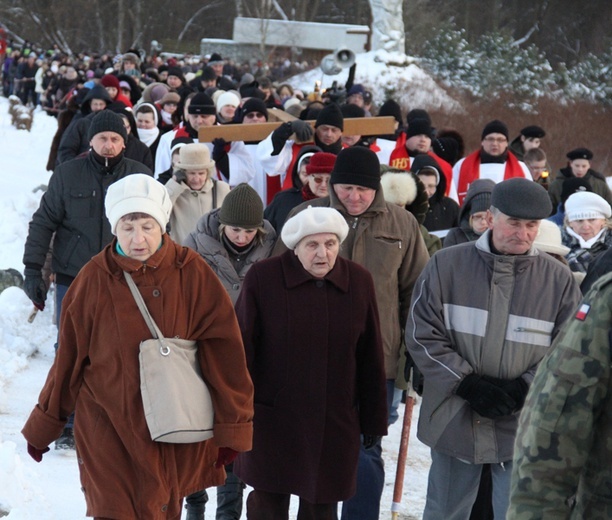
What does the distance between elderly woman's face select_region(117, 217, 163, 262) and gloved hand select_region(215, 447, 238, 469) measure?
761 mm

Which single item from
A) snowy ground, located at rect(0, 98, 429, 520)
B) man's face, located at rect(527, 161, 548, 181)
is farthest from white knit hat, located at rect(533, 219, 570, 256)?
man's face, located at rect(527, 161, 548, 181)

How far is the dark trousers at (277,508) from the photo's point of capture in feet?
15.7

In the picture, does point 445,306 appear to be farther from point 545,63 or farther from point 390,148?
point 545,63

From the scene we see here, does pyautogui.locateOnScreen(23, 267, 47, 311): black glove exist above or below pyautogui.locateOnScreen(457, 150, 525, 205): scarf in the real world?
below

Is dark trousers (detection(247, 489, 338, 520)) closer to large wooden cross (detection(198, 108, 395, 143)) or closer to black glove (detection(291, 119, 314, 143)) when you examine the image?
black glove (detection(291, 119, 314, 143))

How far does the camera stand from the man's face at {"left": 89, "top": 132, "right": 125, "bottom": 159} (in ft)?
21.8

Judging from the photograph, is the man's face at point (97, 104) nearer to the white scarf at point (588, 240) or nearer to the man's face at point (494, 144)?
the man's face at point (494, 144)

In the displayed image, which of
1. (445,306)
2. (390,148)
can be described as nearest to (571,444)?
(445,306)

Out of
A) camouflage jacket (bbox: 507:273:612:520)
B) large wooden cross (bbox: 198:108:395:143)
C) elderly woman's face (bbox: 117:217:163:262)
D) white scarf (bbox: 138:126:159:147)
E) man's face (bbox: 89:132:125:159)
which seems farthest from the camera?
white scarf (bbox: 138:126:159:147)

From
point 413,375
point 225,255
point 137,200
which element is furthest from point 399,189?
point 137,200

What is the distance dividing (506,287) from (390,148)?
6499 millimetres

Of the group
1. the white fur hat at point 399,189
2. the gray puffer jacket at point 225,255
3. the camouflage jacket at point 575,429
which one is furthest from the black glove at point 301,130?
the camouflage jacket at point 575,429

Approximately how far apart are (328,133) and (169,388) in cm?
469

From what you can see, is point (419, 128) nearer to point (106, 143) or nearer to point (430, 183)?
point (430, 183)
